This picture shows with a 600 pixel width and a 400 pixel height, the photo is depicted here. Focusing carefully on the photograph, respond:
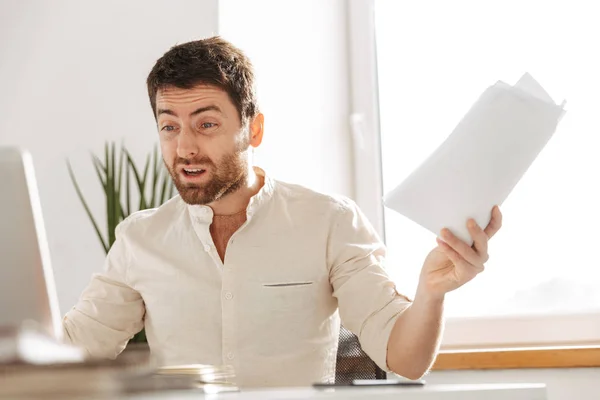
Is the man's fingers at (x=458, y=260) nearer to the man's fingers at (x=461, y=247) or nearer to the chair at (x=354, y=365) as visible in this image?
the man's fingers at (x=461, y=247)

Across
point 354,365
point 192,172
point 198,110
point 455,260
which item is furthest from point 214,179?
point 455,260

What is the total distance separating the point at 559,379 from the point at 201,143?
106 centimetres

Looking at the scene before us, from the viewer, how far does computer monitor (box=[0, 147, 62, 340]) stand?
911 millimetres

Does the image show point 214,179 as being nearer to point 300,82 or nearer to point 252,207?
point 252,207

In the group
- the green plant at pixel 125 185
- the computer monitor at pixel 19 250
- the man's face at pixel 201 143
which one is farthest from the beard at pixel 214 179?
the computer monitor at pixel 19 250

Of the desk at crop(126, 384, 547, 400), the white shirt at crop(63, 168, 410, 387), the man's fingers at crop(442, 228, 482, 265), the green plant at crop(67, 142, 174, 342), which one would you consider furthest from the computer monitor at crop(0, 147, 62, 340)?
the green plant at crop(67, 142, 174, 342)

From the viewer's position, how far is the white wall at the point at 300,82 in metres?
2.64

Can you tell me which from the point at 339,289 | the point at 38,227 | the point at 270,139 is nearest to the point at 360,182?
the point at 270,139

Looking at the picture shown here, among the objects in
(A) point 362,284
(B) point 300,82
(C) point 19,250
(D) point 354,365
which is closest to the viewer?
(C) point 19,250

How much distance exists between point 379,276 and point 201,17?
1.18 meters

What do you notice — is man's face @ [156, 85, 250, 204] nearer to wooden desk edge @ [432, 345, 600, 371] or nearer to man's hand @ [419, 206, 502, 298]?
man's hand @ [419, 206, 502, 298]

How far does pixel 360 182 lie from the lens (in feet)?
9.23

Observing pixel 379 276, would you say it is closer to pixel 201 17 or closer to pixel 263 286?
pixel 263 286

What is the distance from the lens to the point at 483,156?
1.21 meters
